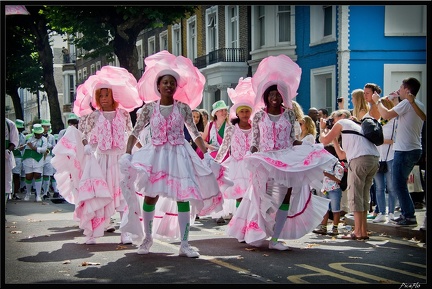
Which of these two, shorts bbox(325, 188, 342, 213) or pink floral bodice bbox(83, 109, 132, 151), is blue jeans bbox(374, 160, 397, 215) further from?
pink floral bodice bbox(83, 109, 132, 151)

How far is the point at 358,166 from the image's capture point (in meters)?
11.2

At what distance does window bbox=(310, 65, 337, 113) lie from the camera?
15.6m

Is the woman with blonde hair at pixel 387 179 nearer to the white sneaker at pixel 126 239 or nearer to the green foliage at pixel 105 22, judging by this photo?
the green foliage at pixel 105 22

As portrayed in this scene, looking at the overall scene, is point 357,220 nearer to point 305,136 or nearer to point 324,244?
point 324,244

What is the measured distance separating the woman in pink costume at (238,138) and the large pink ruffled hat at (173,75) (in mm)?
2476

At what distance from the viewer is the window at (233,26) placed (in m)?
13.0

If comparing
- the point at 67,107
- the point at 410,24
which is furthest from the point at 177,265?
the point at 67,107

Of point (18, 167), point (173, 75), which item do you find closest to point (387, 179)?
point (173, 75)

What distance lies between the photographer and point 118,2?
276 inches

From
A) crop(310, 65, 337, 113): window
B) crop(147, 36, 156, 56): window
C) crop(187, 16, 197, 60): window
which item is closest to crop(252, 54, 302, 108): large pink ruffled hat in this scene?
crop(147, 36, 156, 56): window

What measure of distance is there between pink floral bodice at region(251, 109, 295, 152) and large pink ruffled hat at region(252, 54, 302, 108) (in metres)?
0.18

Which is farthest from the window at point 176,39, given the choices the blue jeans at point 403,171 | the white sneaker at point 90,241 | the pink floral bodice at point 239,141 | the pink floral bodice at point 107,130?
the white sneaker at point 90,241

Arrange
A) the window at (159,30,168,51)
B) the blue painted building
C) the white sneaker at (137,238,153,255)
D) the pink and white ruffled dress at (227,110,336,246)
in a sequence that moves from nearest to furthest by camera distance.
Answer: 1. the white sneaker at (137,238,153,255)
2. the pink and white ruffled dress at (227,110,336,246)
3. the blue painted building
4. the window at (159,30,168,51)

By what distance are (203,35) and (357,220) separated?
6645 millimetres
